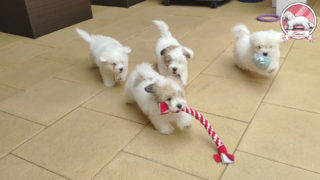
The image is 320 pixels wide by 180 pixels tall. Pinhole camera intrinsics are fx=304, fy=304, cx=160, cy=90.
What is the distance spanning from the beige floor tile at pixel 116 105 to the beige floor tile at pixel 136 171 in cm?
40

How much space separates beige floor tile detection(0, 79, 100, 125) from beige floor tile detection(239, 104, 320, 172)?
132 cm

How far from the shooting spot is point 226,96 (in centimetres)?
228

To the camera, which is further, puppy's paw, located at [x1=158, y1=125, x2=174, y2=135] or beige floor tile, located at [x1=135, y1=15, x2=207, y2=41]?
beige floor tile, located at [x1=135, y1=15, x2=207, y2=41]

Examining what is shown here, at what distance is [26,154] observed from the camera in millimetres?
1879

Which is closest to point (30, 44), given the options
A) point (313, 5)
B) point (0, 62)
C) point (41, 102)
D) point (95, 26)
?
point (0, 62)

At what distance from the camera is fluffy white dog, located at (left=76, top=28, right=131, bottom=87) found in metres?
2.38

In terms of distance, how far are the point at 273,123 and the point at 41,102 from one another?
174 cm

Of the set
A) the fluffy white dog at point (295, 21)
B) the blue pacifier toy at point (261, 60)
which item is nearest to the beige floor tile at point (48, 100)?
the blue pacifier toy at point (261, 60)

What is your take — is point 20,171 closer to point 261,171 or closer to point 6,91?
point 6,91

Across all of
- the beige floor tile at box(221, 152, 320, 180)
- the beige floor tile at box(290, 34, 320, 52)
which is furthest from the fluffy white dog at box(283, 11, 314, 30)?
the beige floor tile at box(221, 152, 320, 180)

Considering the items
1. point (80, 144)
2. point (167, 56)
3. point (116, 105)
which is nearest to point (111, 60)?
point (116, 105)

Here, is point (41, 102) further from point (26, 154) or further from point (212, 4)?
point (212, 4)

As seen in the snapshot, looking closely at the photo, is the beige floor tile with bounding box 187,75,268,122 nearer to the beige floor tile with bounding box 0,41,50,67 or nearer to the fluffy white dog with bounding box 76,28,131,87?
the fluffy white dog with bounding box 76,28,131,87

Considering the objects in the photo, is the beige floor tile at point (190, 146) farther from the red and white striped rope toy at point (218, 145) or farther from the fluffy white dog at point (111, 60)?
the fluffy white dog at point (111, 60)
